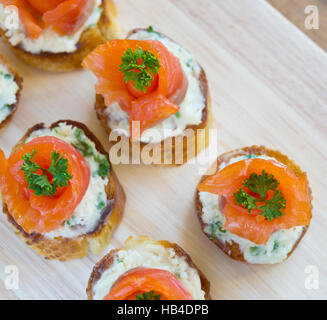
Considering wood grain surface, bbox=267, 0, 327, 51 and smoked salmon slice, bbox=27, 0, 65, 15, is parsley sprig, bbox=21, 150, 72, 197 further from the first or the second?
wood grain surface, bbox=267, 0, 327, 51

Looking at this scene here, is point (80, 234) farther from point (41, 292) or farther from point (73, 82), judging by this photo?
point (73, 82)

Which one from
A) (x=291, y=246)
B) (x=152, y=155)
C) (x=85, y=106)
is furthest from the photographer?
(x=85, y=106)

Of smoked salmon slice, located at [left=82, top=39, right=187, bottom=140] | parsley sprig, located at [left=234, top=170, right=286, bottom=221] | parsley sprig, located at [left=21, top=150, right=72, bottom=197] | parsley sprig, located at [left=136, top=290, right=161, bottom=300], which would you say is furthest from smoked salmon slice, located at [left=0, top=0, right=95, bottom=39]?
parsley sprig, located at [left=136, top=290, right=161, bottom=300]

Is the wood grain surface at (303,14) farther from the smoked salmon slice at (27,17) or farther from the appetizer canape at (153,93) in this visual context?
the smoked salmon slice at (27,17)

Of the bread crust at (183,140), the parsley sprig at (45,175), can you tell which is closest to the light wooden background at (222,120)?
the bread crust at (183,140)

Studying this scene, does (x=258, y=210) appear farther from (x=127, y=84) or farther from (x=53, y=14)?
(x=53, y=14)
